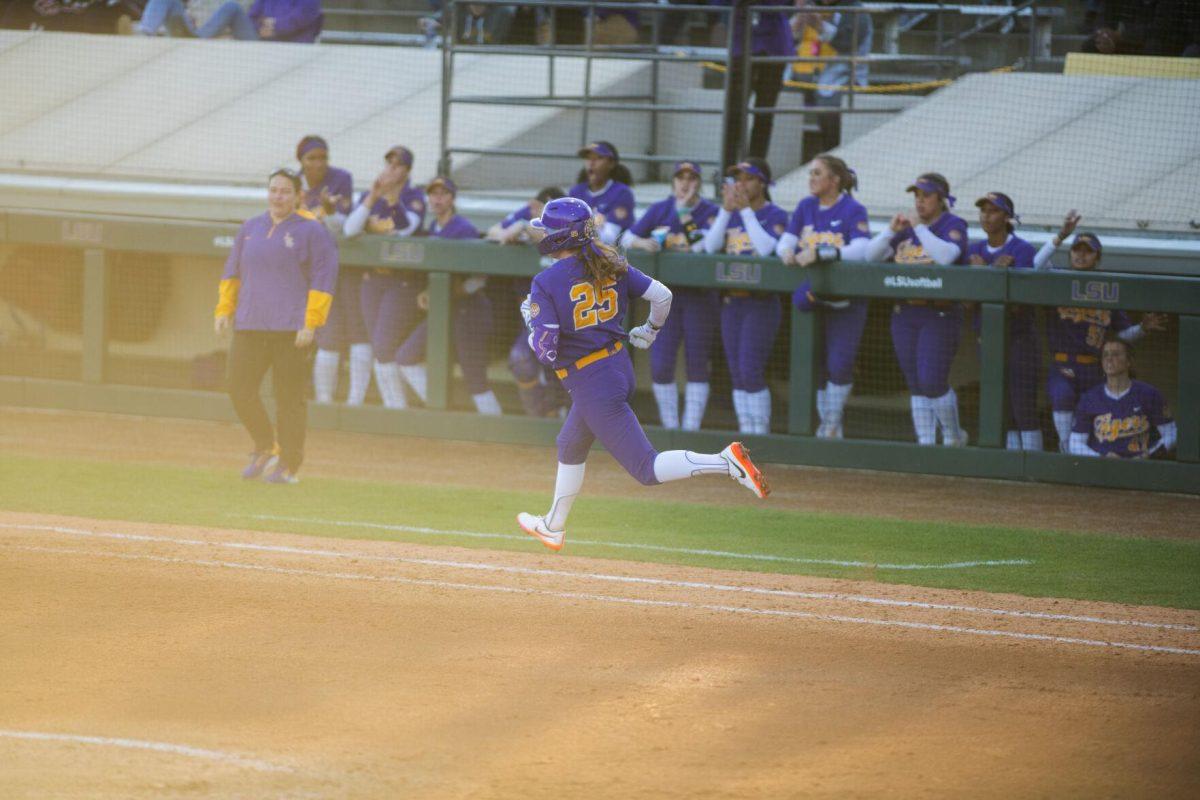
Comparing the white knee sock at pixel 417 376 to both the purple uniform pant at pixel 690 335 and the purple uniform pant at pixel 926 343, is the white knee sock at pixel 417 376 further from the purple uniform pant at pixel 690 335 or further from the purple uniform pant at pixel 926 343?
the purple uniform pant at pixel 926 343

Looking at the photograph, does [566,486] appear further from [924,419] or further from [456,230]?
[456,230]

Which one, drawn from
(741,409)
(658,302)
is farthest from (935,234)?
(658,302)

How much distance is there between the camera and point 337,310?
42.6 ft

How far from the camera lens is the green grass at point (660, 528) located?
27.7 ft

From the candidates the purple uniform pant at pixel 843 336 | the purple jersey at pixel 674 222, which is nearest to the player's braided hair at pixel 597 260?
the purple uniform pant at pixel 843 336

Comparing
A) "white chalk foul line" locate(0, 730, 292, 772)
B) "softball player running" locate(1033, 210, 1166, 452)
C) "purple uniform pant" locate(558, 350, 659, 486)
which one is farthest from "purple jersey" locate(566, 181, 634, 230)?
"white chalk foul line" locate(0, 730, 292, 772)

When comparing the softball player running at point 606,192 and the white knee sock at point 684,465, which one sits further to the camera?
the softball player running at point 606,192

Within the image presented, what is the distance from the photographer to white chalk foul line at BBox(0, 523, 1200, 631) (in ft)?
24.4

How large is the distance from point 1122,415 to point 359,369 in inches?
237

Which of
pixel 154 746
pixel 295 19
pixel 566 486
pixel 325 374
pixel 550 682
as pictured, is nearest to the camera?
pixel 154 746

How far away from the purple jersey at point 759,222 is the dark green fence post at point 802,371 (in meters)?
0.59

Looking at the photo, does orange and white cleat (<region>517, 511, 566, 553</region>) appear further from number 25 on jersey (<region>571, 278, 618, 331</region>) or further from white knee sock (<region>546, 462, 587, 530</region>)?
number 25 on jersey (<region>571, 278, 618, 331</region>)

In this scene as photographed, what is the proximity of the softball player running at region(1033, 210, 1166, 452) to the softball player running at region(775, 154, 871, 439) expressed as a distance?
51.8 inches

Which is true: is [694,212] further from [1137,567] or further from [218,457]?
[1137,567]
